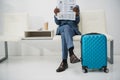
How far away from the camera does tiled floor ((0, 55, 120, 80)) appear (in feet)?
8.25

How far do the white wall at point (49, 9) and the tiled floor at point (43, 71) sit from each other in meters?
0.56

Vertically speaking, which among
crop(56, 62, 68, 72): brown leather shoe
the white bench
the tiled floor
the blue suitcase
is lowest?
the tiled floor

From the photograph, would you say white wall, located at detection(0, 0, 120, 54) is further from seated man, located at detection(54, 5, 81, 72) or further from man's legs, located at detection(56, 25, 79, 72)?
man's legs, located at detection(56, 25, 79, 72)

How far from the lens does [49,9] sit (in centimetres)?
382

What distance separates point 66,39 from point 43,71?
526 mm

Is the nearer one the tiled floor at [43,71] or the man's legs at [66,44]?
the tiled floor at [43,71]

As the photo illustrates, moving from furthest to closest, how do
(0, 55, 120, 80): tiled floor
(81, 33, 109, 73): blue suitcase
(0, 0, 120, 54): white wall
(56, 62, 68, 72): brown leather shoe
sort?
1. (0, 0, 120, 54): white wall
2. (56, 62, 68, 72): brown leather shoe
3. (81, 33, 109, 73): blue suitcase
4. (0, 55, 120, 80): tiled floor

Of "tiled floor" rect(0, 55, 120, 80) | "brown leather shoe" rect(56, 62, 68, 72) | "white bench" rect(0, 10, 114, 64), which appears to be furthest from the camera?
"white bench" rect(0, 10, 114, 64)

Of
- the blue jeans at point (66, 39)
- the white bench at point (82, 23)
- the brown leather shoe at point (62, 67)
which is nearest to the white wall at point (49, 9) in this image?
the white bench at point (82, 23)

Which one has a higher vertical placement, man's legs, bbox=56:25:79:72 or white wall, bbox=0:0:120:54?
white wall, bbox=0:0:120:54

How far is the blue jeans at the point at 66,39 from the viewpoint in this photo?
2803 millimetres

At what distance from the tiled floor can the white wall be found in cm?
56

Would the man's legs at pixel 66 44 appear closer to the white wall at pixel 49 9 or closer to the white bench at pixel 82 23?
the white bench at pixel 82 23

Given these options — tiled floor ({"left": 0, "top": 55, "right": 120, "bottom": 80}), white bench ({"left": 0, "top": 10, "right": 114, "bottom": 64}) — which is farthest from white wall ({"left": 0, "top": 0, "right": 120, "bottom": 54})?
tiled floor ({"left": 0, "top": 55, "right": 120, "bottom": 80})
